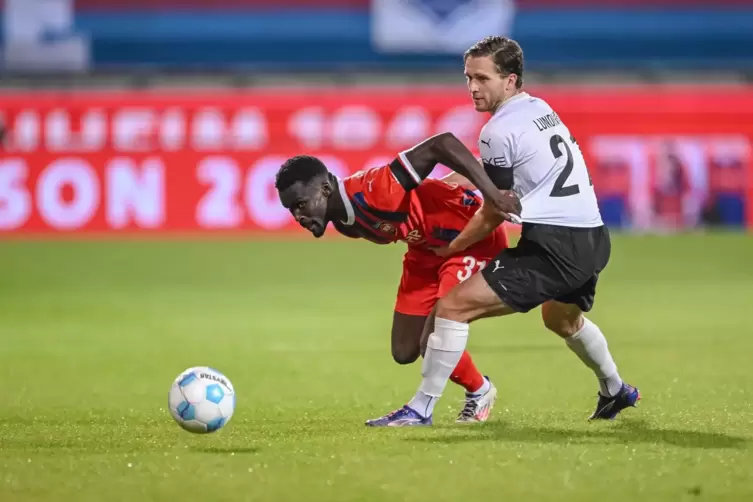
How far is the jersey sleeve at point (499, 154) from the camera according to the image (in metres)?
6.02

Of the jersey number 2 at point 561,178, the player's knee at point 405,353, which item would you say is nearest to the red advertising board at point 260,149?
the player's knee at point 405,353

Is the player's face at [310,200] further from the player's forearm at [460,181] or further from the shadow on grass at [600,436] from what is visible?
the shadow on grass at [600,436]

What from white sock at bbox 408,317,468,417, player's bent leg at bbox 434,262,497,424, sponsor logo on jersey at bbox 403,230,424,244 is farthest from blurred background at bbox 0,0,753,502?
sponsor logo on jersey at bbox 403,230,424,244

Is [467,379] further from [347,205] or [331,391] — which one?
[331,391]

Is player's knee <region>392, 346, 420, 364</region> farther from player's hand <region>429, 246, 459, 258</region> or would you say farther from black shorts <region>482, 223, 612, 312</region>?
black shorts <region>482, 223, 612, 312</region>

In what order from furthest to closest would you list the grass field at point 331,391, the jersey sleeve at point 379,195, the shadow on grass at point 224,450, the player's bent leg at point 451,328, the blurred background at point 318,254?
the jersey sleeve at point 379,195 < the player's bent leg at point 451,328 < the shadow on grass at point 224,450 < the blurred background at point 318,254 < the grass field at point 331,391

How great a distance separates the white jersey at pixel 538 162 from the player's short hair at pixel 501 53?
16 centimetres

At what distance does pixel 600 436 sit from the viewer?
20.2 ft

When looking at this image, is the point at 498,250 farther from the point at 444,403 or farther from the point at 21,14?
the point at 21,14

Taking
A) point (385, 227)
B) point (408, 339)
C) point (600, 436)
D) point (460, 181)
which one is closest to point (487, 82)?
point (460, 181)

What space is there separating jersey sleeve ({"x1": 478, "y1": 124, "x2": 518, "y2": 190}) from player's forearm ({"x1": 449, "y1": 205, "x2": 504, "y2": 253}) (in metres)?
0.16

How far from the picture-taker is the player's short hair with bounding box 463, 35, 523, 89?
612 cm

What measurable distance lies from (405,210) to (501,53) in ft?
2.96

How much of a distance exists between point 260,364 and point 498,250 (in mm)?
2930
